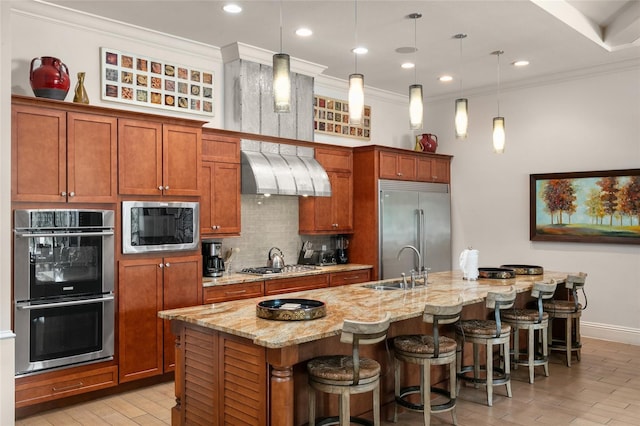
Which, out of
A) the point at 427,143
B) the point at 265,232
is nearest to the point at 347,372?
the point at 265,232

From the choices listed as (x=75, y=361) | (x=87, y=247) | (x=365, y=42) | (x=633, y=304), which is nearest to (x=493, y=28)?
(x=365, y=42)

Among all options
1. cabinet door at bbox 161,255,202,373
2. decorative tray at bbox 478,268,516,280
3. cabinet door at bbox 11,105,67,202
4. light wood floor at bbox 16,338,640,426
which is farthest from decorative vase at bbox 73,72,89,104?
decorative tray at bbox 478,268,516,280

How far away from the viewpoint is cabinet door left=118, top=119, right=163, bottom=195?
14.6 feet

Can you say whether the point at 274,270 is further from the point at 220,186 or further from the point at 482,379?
the point at 482,379

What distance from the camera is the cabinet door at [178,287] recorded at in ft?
15.5

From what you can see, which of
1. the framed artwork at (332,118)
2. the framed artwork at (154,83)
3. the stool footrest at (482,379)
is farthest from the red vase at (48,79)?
the stool footrest at (482,379)

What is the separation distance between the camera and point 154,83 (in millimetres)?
5176

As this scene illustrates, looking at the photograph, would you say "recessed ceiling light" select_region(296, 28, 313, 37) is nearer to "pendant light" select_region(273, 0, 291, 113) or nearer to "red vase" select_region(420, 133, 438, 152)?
"pendant light" select_region(273, 0, 291, 113)

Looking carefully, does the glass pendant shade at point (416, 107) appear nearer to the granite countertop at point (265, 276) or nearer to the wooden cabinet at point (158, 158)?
the wooden cabinet at point (158, 158)

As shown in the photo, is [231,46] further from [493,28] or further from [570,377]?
[570,377]

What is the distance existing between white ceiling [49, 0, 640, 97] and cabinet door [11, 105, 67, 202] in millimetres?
1083

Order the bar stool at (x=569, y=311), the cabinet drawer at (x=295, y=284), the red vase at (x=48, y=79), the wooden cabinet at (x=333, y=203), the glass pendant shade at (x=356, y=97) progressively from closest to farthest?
the glass pendant shade at (x=356, y=97) < the red vase at (x=48, y=79) < the bar stool at (x=569, y=311) < the cabinet drawer at (x=295, y=284) < the wooden cabinet at (x=333, y=203)

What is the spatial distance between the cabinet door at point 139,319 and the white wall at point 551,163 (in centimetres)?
467

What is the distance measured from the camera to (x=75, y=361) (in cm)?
416
